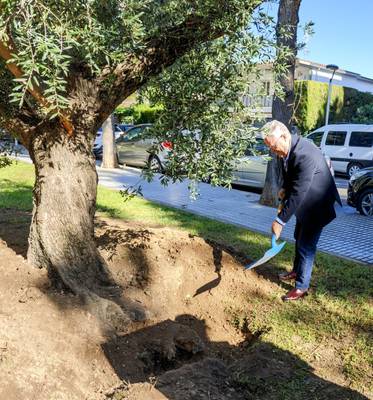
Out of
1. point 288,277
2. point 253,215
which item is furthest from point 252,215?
point 288,277

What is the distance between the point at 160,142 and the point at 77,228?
1.26m

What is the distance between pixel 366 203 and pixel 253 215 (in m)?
2.95

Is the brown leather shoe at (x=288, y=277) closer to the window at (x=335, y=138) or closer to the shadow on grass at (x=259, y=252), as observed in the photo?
the shadow on grass at (x=259, y=252)

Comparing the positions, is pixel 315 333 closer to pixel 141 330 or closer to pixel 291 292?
pixel 291 292

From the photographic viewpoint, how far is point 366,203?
11055 mm

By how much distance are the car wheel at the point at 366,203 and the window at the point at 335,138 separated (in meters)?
8.86

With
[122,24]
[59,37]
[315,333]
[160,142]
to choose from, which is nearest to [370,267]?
[315,333]

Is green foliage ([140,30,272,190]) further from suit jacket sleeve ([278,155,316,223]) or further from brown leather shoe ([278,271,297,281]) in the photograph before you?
brown leather shoe ([278,271,297,281])

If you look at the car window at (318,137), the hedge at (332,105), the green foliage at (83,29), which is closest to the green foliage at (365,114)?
the hedge at (332,105)

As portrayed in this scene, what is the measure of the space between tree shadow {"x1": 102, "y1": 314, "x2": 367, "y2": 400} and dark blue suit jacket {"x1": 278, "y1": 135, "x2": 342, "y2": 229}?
1391 millimetres

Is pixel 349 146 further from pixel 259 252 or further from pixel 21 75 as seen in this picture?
pixel 21 75

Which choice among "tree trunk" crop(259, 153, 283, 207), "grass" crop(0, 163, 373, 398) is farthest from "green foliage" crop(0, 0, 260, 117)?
"tree trunk" crop(259, 153, 283, 207)

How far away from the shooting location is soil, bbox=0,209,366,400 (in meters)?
3.24

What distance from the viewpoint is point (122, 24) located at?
3.77 metres
